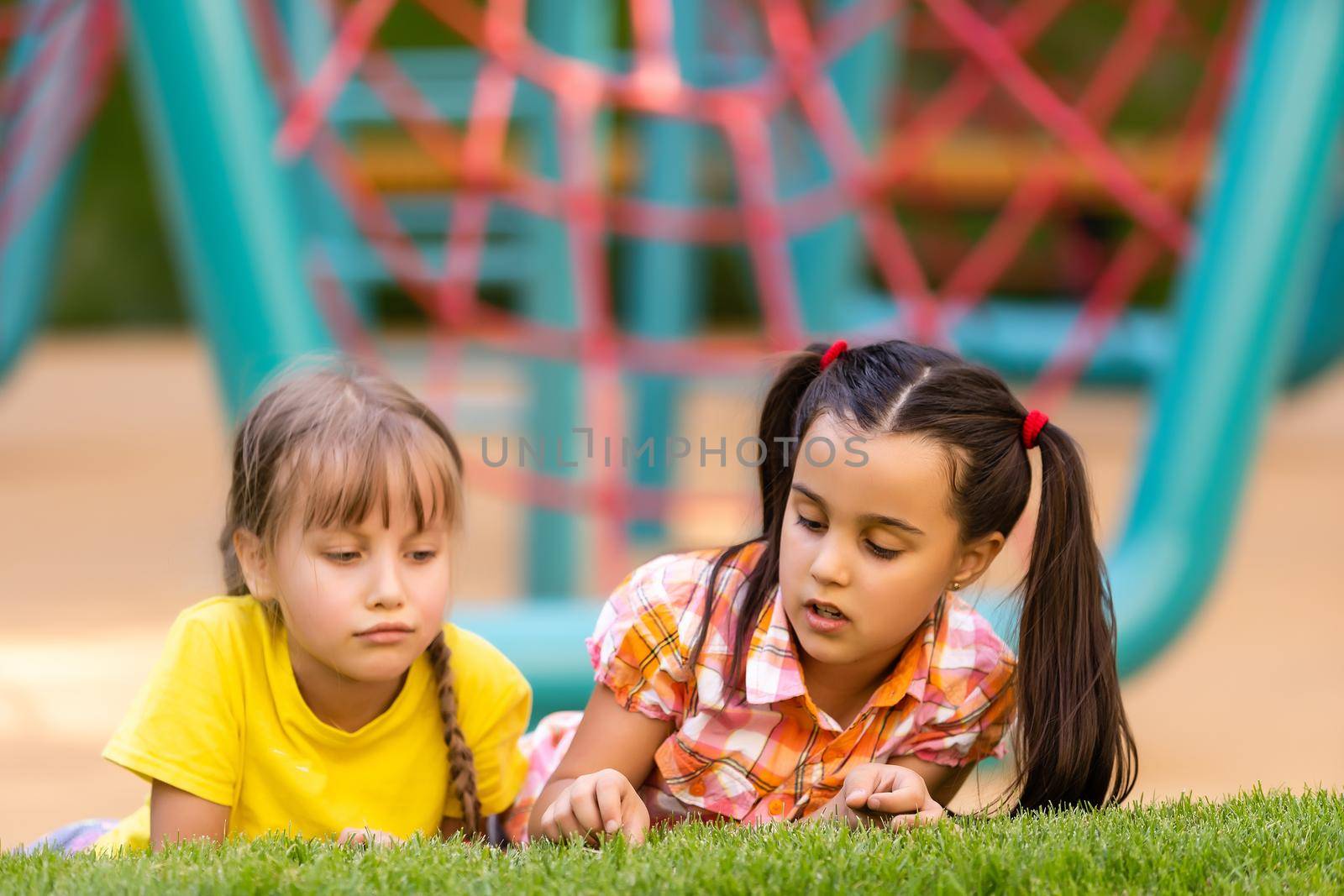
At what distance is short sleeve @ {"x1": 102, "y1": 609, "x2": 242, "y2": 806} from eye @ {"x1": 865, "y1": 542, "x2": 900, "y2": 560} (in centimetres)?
68

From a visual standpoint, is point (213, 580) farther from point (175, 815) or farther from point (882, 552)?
point (882, 552)

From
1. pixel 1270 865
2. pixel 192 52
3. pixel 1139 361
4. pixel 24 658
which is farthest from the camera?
pixel 1139 361

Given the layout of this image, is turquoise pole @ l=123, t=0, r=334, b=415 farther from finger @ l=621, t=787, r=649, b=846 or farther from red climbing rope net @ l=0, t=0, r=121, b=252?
red climbing rope net @ l=0, t=0, r=121, b=252

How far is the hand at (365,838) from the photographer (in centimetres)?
160

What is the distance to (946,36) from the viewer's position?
750 centimetres

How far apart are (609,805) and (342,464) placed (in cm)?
43

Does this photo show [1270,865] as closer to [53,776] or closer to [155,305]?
[53,776]

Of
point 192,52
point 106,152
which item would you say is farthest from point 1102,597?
point 106,152

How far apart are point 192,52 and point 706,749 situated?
57.7 inches

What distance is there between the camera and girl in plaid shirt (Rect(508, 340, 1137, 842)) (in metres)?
1.68

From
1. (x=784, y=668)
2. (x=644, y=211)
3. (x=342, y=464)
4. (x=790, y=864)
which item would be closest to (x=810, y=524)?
(x=784, y=668)

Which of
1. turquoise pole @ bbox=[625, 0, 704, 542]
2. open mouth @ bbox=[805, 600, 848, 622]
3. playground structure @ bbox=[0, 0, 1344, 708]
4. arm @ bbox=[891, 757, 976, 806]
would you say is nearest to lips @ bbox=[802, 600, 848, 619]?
open mouth @ bbox=[805, 600, 848, 622]

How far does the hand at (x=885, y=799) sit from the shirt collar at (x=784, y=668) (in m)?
0.10

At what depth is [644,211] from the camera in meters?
4.04
